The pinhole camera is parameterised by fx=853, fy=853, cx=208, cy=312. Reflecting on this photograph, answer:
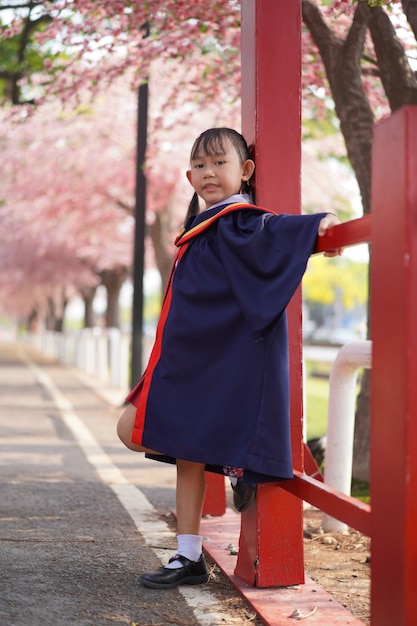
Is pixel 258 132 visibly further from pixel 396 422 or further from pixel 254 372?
pixel 396 422

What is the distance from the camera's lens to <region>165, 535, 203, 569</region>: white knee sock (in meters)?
3.04

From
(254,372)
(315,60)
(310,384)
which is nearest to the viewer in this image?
(254,372)

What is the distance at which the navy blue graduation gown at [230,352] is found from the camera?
2.61 metres

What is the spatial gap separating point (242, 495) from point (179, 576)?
36cm

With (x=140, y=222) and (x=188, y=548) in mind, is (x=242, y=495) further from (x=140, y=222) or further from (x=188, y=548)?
(x=140, y=222)

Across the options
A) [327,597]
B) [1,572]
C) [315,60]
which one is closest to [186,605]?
[327,597]

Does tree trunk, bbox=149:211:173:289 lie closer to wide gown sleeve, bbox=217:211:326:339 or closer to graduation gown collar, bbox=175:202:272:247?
graduation gown collar, bbox=175:202:272:247

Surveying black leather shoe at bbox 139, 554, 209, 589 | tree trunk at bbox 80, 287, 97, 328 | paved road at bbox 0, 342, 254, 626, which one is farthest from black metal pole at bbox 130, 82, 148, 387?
tree trunk at bbox 80, 287, 97, 328

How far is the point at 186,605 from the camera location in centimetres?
281

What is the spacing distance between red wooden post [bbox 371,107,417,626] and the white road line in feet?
2.34

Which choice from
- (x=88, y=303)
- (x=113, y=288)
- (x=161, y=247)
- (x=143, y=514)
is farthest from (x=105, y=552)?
(x=88, y=303)

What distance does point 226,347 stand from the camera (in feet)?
9.16

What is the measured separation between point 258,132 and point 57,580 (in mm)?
1740

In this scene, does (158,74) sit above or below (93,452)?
above
